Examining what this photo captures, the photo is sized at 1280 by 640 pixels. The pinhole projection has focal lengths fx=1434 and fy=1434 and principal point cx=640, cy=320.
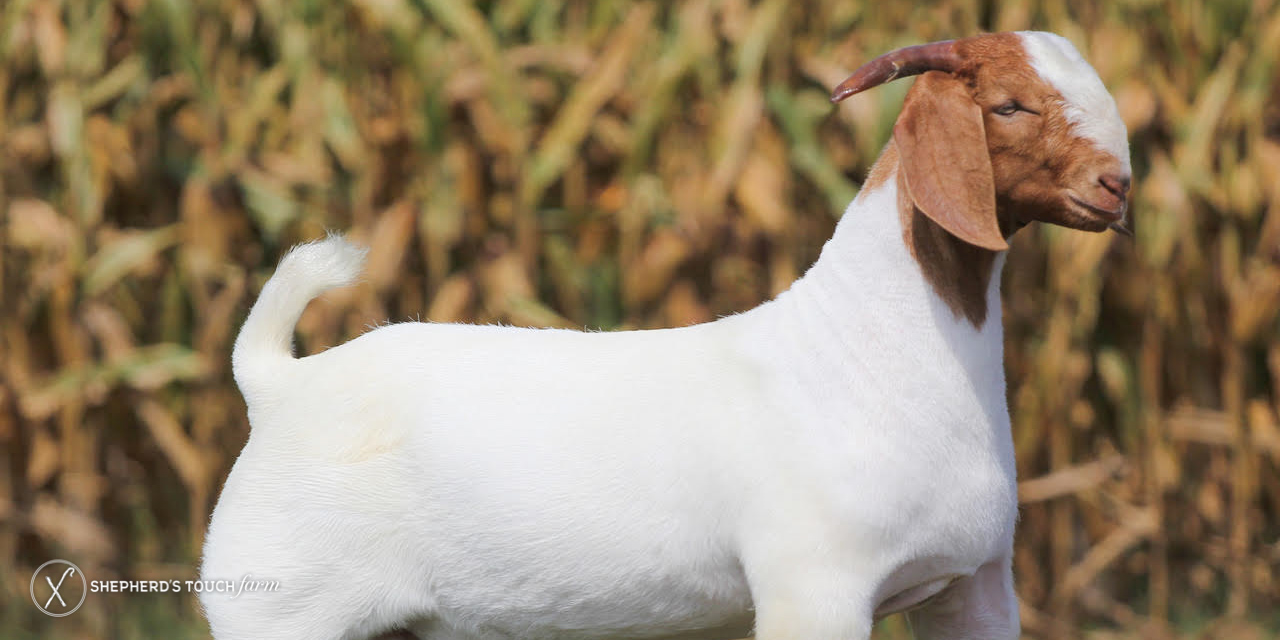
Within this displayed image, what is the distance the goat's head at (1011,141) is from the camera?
2.15m

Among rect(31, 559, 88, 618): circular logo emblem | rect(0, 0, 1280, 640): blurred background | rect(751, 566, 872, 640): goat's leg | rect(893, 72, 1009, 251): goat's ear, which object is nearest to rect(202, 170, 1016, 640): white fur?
rect(751, 566, 872, 640): goat's leg

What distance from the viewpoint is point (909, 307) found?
90.4 inches

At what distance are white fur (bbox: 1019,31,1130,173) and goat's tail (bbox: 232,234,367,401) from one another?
1305 millimetres

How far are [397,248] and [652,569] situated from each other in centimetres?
222

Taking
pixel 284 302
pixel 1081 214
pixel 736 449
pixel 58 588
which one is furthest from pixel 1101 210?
pixel 58 588

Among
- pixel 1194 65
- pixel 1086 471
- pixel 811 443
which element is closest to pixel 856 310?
pixel 811 443

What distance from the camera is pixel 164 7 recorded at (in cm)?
443

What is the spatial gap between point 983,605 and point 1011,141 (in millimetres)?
770

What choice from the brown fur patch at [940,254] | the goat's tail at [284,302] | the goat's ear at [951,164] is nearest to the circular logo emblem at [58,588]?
the goat's tail at [284,302]

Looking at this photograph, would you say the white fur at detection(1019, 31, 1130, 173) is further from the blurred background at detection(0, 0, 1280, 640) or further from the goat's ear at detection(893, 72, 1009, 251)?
the blurred background at detection(0, 0, 1280, 640)

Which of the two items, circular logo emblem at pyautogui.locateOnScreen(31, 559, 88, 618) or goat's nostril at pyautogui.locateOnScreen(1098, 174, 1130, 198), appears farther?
circular logo emblem at pyautogui.locateOnScreen(31, 559, 88, 618)

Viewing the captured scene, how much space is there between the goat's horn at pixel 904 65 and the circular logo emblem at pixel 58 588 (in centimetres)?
314

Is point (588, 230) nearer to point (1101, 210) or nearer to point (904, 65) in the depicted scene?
point (904, 65)

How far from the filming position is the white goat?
2.18m
